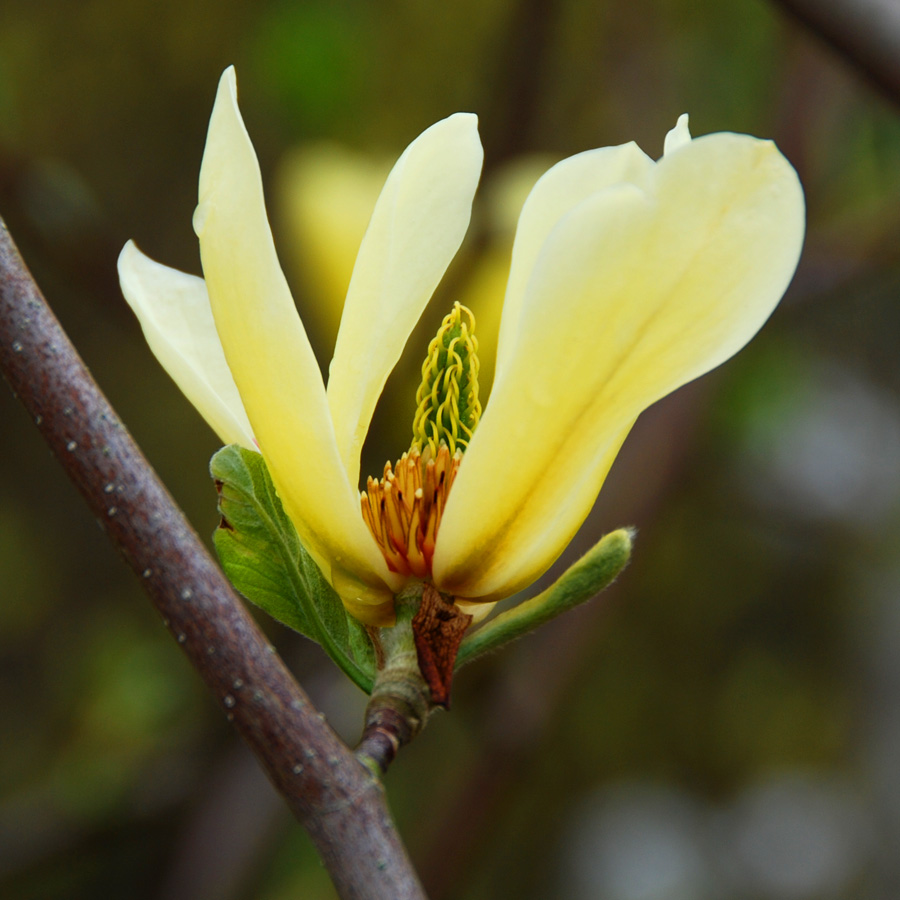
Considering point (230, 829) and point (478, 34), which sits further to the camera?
point (478, 34)

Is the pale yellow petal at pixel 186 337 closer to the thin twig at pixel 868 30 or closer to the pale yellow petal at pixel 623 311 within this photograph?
the pale yellow petal at pixel 623 311

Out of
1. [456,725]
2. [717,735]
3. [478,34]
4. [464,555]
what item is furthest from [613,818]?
[464,555]

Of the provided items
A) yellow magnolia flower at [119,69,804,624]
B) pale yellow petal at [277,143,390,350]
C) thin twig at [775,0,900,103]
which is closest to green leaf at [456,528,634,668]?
yellow magnolia flower at [119,69,804,624]

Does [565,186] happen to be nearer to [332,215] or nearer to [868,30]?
[868,30]

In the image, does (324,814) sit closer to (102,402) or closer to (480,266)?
(102,402)

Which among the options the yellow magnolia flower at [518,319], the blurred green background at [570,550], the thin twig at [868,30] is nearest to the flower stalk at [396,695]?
the yellow magnolia flower at [518,319]

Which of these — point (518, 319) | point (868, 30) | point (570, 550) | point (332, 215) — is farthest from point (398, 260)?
point (570, 550)

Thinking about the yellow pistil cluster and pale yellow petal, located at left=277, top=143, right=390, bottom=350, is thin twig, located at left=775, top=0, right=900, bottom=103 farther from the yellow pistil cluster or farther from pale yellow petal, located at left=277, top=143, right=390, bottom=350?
pale yellow petal, located at left=277, top=143, right=390, bottom=350
